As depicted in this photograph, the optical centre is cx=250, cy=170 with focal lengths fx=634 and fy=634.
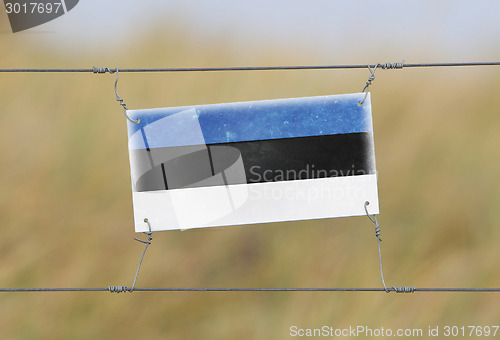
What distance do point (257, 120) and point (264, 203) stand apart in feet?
0.81

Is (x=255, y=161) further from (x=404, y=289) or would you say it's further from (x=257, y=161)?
(x=404, y=289)

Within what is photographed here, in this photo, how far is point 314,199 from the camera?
6.12 ft

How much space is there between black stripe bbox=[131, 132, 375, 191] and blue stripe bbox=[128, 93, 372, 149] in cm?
2

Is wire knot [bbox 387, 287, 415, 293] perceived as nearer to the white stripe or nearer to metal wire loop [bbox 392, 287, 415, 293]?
metal wire loop [bbox 392, 287, 415, 293]

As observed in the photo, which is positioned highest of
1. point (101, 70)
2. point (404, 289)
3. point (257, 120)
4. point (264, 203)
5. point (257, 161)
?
point (101, 70)

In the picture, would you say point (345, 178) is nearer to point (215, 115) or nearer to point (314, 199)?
point (314, 199)

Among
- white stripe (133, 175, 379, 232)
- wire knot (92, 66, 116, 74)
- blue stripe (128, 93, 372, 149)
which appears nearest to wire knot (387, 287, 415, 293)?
white stripe (133, 175, 379, 232)

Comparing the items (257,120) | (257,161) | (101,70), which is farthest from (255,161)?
(101,70)

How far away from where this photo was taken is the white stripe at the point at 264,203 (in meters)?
1.86

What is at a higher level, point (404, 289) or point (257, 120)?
point (257, 120)

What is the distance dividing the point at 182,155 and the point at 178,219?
19 cm

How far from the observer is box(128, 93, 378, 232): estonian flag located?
1.86 m

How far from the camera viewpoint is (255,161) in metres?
1.87

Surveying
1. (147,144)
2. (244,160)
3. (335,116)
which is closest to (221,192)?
(244,160)
